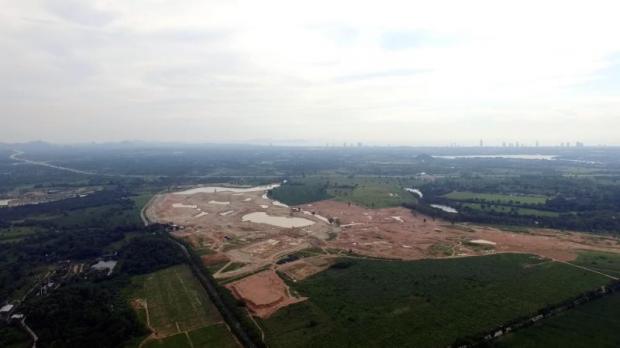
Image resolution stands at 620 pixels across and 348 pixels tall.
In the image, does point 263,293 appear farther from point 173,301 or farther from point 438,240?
point 438,240

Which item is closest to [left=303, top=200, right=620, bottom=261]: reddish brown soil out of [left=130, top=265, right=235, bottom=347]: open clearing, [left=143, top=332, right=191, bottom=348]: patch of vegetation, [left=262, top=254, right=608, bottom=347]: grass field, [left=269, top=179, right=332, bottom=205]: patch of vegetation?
[left=262, top=254, right=608, bottom=347]: grass field

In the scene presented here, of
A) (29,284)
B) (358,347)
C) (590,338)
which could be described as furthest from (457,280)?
(29,284)

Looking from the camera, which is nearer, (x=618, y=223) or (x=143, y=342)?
(x=143, y=342)

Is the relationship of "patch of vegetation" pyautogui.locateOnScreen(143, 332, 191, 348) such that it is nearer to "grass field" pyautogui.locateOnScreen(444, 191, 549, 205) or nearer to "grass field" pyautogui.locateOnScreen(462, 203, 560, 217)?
"grass field" pyautogui.locateOnScreen(462, 203, 560, 217)

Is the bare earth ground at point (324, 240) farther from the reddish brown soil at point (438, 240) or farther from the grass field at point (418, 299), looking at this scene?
the grass field at point (418, 299)

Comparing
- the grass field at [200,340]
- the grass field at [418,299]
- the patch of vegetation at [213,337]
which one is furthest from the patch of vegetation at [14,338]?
the grass field at [418,299]

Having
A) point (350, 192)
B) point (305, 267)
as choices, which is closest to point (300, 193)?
point (350, 192)

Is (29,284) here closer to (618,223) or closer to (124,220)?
(124,220)
